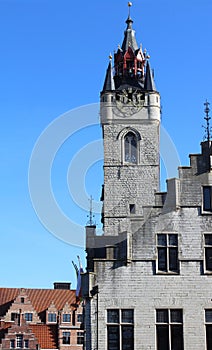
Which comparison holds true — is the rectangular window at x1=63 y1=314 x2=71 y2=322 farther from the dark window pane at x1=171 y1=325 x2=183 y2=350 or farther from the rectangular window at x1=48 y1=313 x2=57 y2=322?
the dark window pane at x1=171 y1=325 x2=183 y2=350

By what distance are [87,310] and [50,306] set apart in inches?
1842

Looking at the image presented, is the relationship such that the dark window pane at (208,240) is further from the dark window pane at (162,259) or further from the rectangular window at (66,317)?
the rectangular window at (66,317)

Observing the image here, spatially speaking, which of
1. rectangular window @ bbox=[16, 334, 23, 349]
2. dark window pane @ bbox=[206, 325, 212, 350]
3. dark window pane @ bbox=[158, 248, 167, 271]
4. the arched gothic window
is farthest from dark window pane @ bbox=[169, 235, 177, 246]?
rectangular window @ bbox=[16, 334, 23, 349]

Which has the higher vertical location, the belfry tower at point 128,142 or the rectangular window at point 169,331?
the belfry tower at point 128,142

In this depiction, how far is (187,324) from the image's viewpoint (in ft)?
86.9

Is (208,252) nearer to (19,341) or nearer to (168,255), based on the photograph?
(168,255)

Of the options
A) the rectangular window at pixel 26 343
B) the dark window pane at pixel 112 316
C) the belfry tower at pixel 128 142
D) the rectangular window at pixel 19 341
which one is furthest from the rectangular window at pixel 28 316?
the dark window pane at pixel 112 316

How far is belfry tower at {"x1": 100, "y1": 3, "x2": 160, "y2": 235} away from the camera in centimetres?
6366

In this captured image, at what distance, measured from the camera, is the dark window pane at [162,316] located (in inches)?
1045

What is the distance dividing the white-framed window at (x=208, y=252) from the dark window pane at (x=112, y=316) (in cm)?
421

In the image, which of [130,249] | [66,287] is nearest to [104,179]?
[66,287]

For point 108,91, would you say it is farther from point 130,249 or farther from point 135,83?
point 130,249

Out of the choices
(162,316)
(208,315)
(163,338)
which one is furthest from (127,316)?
(208,315)

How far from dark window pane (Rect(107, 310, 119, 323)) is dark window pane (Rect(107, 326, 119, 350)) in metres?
0.28
